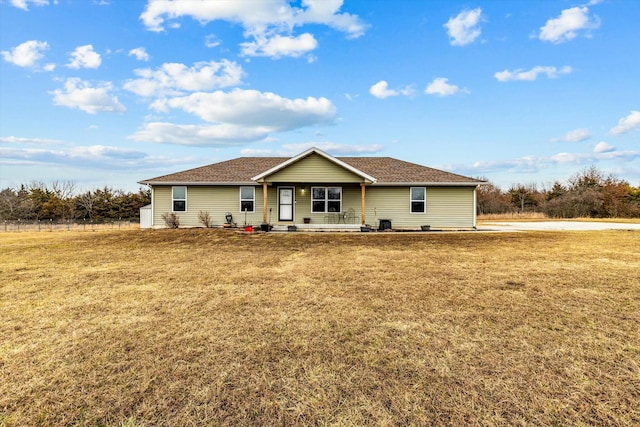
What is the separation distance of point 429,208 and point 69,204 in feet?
130

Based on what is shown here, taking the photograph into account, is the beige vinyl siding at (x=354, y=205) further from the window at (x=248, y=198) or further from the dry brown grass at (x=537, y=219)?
the dry brown grass at (x=537, y=219)

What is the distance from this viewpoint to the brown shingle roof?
17.5 metres

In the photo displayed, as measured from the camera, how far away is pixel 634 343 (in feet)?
11.6

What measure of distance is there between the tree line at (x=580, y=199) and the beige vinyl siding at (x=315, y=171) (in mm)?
29083

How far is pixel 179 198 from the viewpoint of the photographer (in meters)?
18.0

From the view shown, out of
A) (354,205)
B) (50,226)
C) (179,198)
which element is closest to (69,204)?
(50,226)

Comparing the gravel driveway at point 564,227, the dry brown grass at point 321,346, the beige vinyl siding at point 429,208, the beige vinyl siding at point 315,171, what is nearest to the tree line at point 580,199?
the gravel driveway at point 564,227

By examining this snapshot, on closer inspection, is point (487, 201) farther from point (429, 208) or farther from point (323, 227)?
point (323, 227)

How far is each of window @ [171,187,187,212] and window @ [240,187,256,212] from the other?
3293 mm

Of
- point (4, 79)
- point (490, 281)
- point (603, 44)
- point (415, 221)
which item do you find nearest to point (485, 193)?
point (603, 44)

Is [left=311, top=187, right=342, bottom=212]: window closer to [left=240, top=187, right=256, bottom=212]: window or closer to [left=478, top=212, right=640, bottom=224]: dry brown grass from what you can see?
[left=240, top=187, right=256, bottom=212]: window

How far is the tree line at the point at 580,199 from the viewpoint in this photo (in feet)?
102

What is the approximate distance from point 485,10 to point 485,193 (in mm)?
31662

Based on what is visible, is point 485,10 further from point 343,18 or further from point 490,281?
point 490,281
